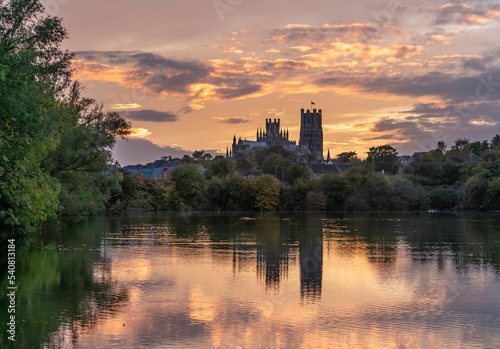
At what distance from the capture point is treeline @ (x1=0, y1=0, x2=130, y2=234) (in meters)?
19.9

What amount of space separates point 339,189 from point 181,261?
79.7m

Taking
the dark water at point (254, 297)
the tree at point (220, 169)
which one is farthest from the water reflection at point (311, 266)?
the tree at point (220, 169)

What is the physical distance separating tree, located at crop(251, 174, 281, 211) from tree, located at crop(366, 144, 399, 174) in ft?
148

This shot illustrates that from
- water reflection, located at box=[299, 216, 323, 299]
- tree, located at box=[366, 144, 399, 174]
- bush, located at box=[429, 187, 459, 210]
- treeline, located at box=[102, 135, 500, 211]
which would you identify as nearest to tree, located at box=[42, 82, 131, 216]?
water reflection, located at box=[299, 216, 323, 299]

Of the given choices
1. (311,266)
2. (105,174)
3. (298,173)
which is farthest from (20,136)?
(298,173)

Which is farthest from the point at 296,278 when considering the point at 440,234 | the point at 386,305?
the point at 440,234

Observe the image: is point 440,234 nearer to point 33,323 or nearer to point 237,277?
point 237,277

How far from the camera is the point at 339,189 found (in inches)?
4085

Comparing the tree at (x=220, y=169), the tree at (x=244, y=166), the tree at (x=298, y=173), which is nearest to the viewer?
the tree at (x=220, y=169)

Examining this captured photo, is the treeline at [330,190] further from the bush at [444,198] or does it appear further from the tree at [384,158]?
the tree at [384,158]

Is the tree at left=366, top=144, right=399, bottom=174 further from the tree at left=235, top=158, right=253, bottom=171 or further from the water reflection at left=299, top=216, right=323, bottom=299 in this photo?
the water reflection at left=299, top=216, right=323, bottom=299

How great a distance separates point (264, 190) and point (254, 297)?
85635 millimetres

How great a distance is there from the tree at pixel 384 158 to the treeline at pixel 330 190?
29.1m

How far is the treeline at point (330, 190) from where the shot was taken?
96188 millimetres
